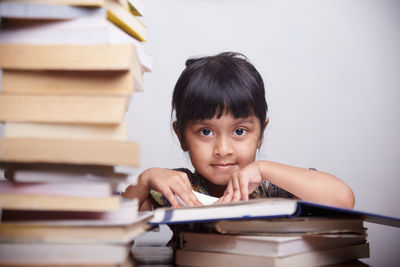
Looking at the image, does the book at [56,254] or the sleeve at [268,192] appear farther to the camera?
the sleeve at [268,192]

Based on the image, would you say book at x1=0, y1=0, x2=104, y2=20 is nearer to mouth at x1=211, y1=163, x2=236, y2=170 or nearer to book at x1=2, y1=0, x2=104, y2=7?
book at x1=2, y1=0, x2=104, y2=7

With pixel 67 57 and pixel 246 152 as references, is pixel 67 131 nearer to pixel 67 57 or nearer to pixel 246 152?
pixel 67 57

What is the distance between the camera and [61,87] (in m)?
0.63

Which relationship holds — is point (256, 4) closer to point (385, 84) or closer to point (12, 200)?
point (385, 84)

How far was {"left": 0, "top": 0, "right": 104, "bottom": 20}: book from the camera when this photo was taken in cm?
61

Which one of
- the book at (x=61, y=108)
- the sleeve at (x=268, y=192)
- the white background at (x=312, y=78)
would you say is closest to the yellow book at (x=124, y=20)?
the book at (x=61, y=108)

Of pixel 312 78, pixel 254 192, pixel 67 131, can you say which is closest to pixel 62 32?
pixel 67 131

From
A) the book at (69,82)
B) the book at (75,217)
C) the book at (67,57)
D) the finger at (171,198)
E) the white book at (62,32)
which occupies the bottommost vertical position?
the finger at (171,198)

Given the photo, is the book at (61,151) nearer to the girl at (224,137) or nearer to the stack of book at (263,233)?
the stack of book at (263,233)

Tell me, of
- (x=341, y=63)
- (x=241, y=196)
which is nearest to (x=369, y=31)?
(x=341, y=63)

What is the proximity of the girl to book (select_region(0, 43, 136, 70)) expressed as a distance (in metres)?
0.52

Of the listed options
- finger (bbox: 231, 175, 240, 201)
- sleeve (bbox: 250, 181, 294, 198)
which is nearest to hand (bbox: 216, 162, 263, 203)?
finger (bbox: 231, 175, 240, 201)

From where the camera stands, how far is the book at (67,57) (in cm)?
→ 61

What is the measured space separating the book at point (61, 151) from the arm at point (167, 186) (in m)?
0.37
